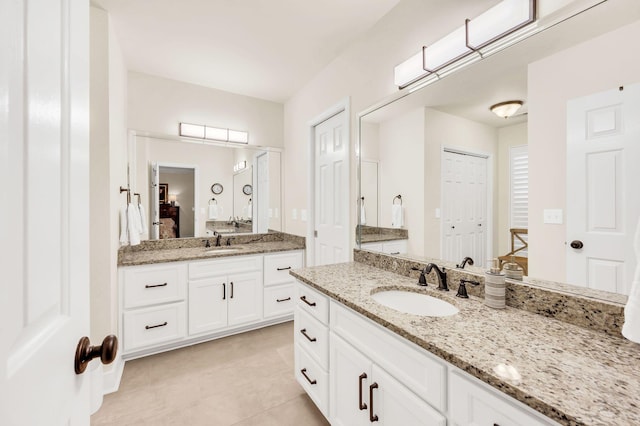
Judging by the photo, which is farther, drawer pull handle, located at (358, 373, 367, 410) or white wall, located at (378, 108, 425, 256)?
white wall, located at (378, 108, 425, 256)

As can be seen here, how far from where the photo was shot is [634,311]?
81cm

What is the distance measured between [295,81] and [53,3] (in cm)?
257

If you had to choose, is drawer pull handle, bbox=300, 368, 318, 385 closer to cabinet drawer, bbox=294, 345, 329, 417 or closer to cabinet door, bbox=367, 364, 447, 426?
cabinet drawer, bbox=294, 345, 329, 417

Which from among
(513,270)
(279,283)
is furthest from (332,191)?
(513,270)

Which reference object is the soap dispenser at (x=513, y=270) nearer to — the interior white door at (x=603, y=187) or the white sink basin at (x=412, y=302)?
the interior white door at (x=603, y=187)

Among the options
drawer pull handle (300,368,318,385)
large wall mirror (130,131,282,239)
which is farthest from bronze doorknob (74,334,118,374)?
large wall mirror (130,131,282,239)

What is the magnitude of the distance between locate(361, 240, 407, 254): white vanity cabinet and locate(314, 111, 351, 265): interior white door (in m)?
0.28

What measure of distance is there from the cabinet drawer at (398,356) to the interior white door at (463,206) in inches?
26.2

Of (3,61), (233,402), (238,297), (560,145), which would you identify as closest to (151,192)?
(238,297)

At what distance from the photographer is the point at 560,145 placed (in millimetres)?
1053

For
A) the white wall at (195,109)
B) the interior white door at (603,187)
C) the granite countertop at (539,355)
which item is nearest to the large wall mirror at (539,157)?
Result: the interior white door at (603,187)

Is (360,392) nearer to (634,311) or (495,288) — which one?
(495,288)

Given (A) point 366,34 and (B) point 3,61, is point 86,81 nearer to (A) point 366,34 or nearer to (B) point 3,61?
(B) point 3,61

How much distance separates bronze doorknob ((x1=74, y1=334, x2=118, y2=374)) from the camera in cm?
60
